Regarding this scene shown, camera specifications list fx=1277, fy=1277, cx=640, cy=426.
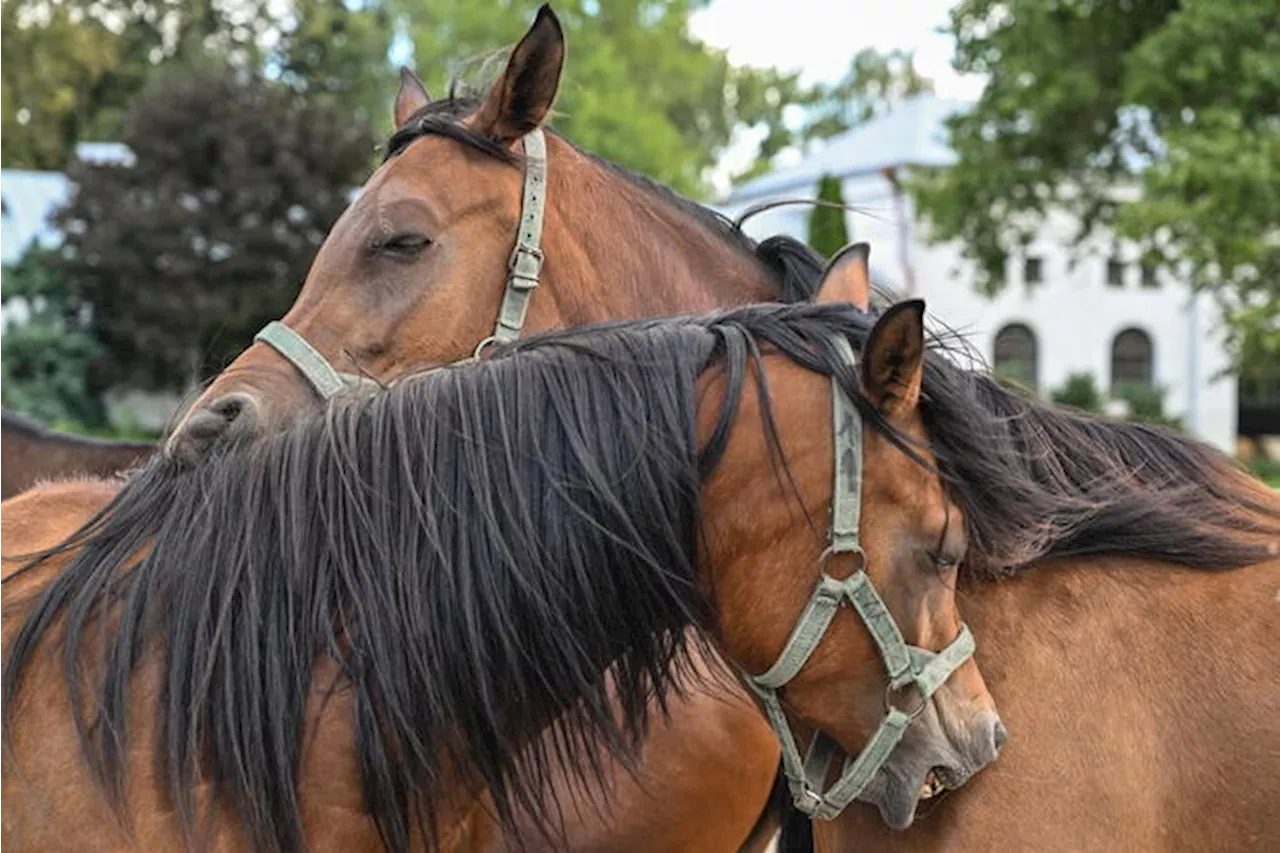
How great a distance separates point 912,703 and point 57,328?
72.2 ft

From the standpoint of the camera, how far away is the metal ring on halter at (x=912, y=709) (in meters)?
1.89

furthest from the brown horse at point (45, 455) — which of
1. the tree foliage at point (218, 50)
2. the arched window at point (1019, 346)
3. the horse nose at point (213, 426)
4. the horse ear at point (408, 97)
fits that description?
the arched window at point (1019, 346)

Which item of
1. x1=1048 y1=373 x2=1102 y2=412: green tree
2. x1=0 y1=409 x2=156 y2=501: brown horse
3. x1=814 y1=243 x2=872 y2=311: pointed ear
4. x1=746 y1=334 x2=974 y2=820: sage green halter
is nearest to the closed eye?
x1=814 y1=243 x2=872 y2=311: pointed ear

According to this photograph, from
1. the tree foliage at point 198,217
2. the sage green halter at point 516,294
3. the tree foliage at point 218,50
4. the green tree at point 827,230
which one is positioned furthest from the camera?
the tree foliage at point 218,50

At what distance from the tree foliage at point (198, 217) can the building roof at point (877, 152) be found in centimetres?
1623

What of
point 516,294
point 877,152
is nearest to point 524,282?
point 516,294

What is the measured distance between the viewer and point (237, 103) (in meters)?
21.3

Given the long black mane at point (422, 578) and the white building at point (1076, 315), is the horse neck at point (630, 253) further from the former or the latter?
the white building at point (1076, 315)

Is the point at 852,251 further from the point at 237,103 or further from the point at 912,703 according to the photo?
the point at 237,103

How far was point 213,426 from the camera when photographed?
7.30 feet

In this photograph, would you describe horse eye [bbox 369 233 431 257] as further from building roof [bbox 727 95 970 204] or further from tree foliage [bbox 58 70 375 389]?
building roof [bbox 727 95 970 204]

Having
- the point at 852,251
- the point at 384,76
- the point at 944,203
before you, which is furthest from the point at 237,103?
the point at 852,251

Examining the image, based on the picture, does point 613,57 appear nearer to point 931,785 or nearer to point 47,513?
point 47,513

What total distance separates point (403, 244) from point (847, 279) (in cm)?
94
